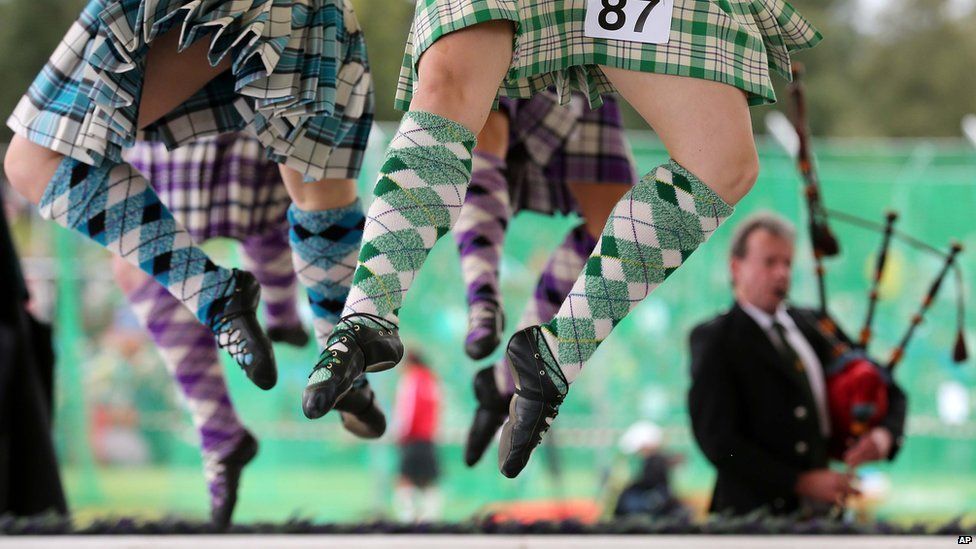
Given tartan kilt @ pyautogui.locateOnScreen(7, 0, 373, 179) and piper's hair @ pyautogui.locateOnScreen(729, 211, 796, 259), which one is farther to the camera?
piper's hair @ pyautogui.locateOnScreen(729, 211, 796, 259)

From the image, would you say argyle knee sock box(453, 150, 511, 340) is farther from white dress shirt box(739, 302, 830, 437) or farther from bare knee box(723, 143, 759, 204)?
white dress shirt box(739, 302, 830, 437)

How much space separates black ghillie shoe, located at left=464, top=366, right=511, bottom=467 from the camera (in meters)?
2.79

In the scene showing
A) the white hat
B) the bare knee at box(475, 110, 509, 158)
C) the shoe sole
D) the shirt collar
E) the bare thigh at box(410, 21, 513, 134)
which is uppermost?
the bare thigh at box(410, 21, 513, 134)

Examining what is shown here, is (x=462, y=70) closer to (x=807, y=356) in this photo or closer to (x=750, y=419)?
(x=750, y=419)

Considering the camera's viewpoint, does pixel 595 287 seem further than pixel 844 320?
No

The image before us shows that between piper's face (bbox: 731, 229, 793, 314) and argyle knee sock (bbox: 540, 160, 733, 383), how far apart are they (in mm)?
1874

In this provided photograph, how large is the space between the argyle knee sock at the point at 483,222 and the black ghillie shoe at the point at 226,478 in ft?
2.33

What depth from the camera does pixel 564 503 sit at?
225 inches

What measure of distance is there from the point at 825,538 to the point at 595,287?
1.24 metres

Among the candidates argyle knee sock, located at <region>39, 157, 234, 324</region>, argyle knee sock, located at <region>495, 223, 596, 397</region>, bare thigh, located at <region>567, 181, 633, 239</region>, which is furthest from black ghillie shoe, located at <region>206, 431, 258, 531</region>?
bare thigh, located at <region>567, 181, 633, 239</region>

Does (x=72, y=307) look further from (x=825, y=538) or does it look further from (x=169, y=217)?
(x=825, y=538)

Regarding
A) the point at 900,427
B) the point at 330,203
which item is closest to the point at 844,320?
the point at 900,427

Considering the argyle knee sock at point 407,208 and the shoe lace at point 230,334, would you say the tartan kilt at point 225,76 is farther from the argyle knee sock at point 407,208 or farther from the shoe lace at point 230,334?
the argyle knee sock at point 407,208

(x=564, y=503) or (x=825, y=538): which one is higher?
(x=825, y=538)
